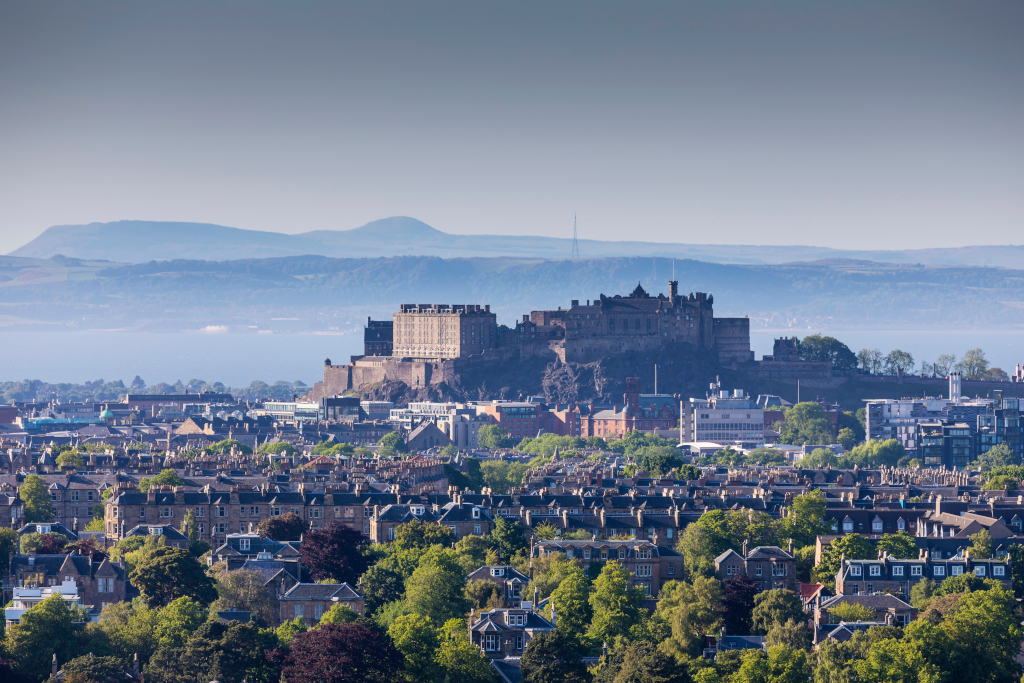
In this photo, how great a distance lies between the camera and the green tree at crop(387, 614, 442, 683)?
56906 millimetres

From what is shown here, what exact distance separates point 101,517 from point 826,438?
102 m

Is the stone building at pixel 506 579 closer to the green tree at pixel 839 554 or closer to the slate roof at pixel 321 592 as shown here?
the slate roof at pixel 321 592

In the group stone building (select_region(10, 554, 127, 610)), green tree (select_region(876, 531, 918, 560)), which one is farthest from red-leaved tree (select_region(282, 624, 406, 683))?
green tree (select_region(876, 531, 918, 560))

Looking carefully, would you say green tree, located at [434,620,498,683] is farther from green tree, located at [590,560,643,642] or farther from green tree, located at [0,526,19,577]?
green tree, located at [0,526,19,577]

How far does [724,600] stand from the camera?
67.3 m

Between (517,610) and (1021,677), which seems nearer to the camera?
(1021,677)

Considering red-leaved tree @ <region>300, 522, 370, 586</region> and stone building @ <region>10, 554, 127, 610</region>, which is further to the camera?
red-leaved tree @ <region>300, 522, 370, 586</region>

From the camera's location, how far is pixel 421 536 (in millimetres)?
79562

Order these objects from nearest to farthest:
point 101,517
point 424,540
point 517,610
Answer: point 517,610, point 424,540, point 101,517

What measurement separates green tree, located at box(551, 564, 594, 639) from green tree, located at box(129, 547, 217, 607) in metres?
11.5

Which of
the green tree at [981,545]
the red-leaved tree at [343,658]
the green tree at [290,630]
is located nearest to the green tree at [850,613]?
the green tree at [981,545]

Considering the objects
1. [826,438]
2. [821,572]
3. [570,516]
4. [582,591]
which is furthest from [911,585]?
[826,438]

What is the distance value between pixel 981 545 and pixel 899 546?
9.82ft

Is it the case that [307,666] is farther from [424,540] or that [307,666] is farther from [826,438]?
[826,438]
